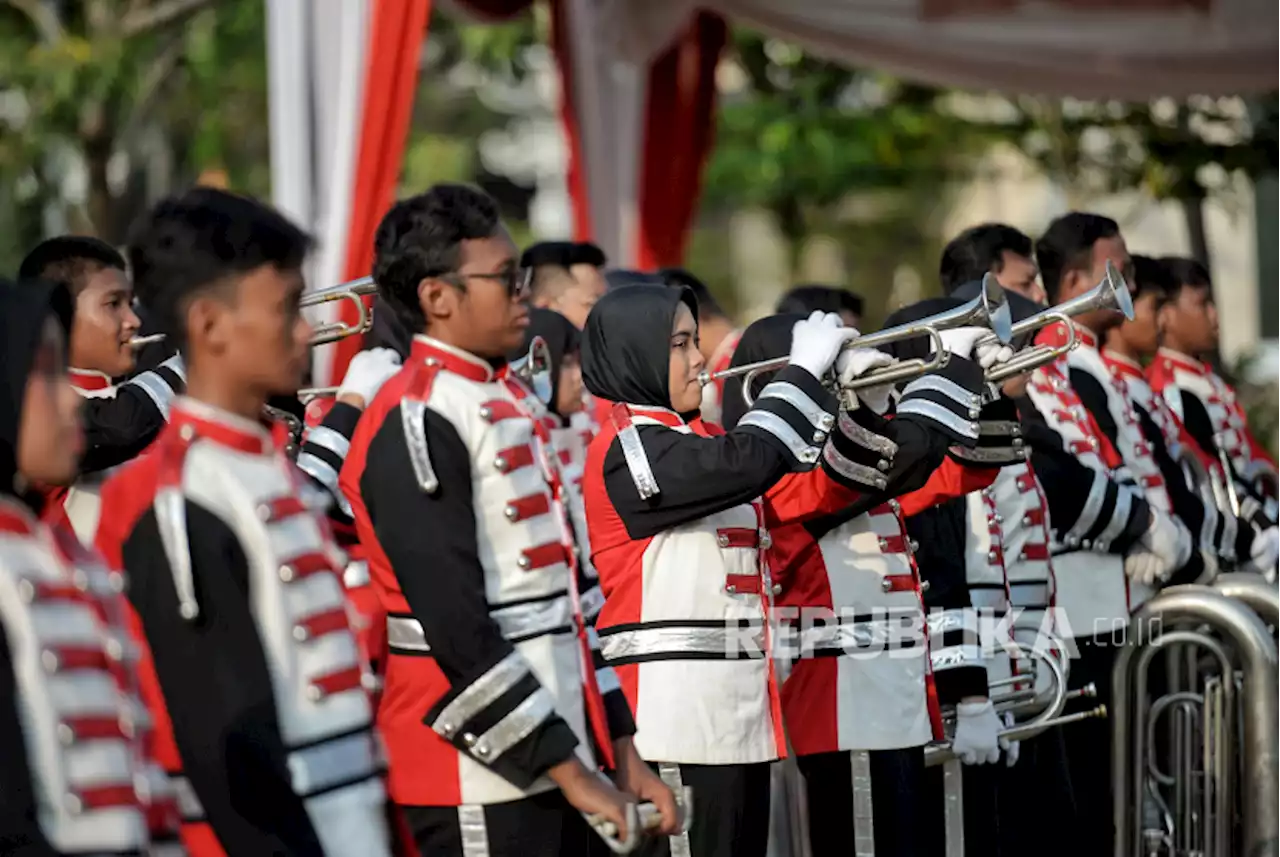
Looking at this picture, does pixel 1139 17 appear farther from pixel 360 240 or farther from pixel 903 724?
pixel 903 724

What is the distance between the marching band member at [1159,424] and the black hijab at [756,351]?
190cm

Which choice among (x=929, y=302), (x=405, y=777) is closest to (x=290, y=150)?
(x=929, y=302)

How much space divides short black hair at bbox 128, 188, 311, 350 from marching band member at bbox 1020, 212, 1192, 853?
146 inches

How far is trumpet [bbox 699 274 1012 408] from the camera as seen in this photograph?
17.2 ft

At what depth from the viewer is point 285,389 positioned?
3574 mm

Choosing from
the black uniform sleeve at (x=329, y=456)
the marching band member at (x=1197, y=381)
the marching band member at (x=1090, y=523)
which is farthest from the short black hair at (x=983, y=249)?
the black uniform sleeve at (x=329, y=456)

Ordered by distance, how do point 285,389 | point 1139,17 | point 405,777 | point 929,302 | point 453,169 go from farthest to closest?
point 453,169, point 1139,17, point 929,302, point 405,777, point 285,389

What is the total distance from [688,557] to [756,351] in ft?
3.37

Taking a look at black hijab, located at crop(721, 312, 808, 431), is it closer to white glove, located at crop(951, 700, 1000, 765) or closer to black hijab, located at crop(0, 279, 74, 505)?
white glove, located at crop(951, 700, 1000, 765)

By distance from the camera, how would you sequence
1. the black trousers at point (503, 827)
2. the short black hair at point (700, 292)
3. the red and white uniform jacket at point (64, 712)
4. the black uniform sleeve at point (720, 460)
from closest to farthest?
the red and white uniform jacket at point (64, 712) < the black trousers at point (503, 827) < the black uniform sleeve at point (720, 460) < the short black hair at point (700, 292)

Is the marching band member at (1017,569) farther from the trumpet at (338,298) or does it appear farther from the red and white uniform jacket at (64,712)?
the red and white uniform jacket at (64,712)

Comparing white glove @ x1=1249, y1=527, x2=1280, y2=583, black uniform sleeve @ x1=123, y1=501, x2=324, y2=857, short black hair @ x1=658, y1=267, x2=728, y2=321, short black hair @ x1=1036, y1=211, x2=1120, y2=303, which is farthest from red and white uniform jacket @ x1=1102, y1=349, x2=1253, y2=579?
black uniform sleeve @ x1=123, y1=501, x2=324, y2=857

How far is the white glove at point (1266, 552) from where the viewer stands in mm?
8219

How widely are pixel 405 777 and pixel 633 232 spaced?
27.5 feet
